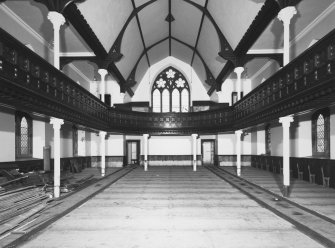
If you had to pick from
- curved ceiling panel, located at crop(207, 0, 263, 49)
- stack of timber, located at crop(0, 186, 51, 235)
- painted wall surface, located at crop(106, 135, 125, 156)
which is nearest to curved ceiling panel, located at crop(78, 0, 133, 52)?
curved ceiling panel, located at crop(207, 0, 263, 49)

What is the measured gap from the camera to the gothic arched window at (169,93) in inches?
1183

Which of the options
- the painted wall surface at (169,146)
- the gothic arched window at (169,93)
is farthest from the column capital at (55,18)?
the gothic arched window at (169,93)

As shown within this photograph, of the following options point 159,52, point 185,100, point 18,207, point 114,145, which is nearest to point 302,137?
point 18,207

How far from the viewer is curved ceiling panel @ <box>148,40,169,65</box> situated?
89.6ft

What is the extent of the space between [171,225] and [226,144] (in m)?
19.1

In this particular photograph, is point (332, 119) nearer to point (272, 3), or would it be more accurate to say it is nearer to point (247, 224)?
point (272, 3)

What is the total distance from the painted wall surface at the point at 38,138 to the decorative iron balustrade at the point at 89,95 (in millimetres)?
3121

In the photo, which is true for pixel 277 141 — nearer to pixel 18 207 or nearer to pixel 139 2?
pixel 139 2

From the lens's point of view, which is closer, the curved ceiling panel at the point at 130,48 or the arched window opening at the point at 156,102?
the curved ceiling panel at the point at 130,48

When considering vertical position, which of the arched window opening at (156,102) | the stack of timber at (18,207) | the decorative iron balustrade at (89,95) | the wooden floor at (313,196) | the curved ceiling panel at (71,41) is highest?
the curved ceiling panel at (71,41)

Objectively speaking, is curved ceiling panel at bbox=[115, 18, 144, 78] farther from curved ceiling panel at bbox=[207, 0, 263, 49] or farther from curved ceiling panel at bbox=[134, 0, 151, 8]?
curved ceiling panel at bbox=[207, 0, 263, 49]

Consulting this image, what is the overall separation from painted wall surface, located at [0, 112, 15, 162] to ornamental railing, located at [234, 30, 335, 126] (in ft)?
37.8

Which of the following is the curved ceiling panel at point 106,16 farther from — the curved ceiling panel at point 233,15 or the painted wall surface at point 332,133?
the painted wall surface at point 332,133

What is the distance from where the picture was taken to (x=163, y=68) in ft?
99.5
